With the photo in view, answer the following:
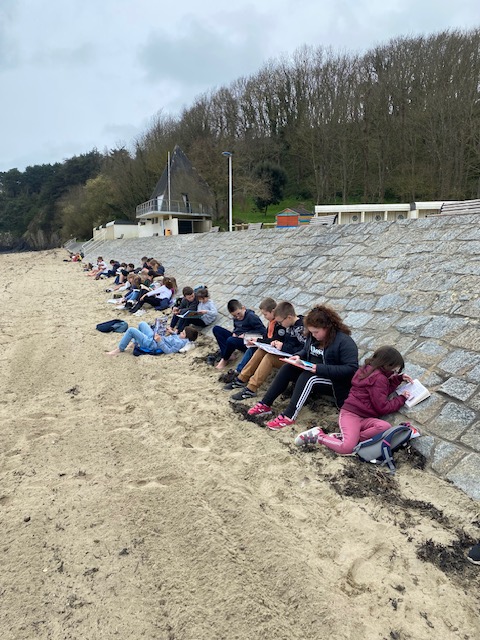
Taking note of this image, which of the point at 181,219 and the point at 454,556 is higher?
the point at 181,219

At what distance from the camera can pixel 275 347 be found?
15.9ft

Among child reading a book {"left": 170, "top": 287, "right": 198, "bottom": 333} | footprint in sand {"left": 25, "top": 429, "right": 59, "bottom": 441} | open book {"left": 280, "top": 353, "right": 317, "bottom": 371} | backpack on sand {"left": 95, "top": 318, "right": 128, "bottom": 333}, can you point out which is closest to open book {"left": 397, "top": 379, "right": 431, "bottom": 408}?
open book {"left": 280, "top": 353, "right": 317, "bottom": 371}

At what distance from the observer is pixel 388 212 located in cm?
2058

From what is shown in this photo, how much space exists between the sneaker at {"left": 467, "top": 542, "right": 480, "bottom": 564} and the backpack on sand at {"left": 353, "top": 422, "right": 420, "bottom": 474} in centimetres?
94

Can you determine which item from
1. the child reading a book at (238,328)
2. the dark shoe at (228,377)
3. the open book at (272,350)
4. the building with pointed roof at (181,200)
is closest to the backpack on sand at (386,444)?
the open book at (272,350)

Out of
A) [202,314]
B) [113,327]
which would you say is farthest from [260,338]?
[113,327]

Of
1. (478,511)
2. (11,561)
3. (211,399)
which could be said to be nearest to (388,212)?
(211,399)

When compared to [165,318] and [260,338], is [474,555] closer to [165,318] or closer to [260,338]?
[260,338]

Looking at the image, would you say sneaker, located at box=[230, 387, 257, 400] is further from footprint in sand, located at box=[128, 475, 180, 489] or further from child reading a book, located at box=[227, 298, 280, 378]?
footprint in sand, located at box=[128, 475, 180, 489]

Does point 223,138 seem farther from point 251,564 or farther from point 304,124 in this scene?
point 251,564

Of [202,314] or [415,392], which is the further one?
[202,314]

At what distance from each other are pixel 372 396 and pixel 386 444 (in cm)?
44

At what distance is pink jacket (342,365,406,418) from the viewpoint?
365cm

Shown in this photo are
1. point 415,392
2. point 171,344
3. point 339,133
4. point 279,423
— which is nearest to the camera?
point 415,392
